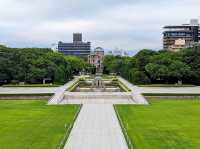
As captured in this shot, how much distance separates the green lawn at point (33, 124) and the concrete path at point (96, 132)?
0.83 m

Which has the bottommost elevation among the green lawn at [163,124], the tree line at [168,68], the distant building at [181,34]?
the green lawn at [163,124]

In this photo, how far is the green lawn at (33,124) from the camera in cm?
2206

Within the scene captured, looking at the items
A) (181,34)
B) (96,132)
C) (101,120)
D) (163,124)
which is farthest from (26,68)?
(181,34)

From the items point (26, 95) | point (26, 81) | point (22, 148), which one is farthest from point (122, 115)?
point (26, 81)

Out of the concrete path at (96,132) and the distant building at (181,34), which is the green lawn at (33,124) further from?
the distant building at (181,34)

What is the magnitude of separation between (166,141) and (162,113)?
1145 cm

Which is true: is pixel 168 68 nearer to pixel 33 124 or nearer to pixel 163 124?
pixel 163 124

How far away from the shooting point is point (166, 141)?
885 inches

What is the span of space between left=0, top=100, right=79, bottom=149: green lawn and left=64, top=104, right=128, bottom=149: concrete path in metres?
0.83

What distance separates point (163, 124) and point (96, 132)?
570 centimetres

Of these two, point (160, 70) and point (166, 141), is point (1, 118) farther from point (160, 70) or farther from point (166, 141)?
point (160, 70)

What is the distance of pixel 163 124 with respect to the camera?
2823cm

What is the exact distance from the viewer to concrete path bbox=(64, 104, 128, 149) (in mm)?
21123

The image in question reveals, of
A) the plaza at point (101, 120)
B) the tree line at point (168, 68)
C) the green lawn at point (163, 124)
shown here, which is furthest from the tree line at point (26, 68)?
the green lawn at point (163, 124)
